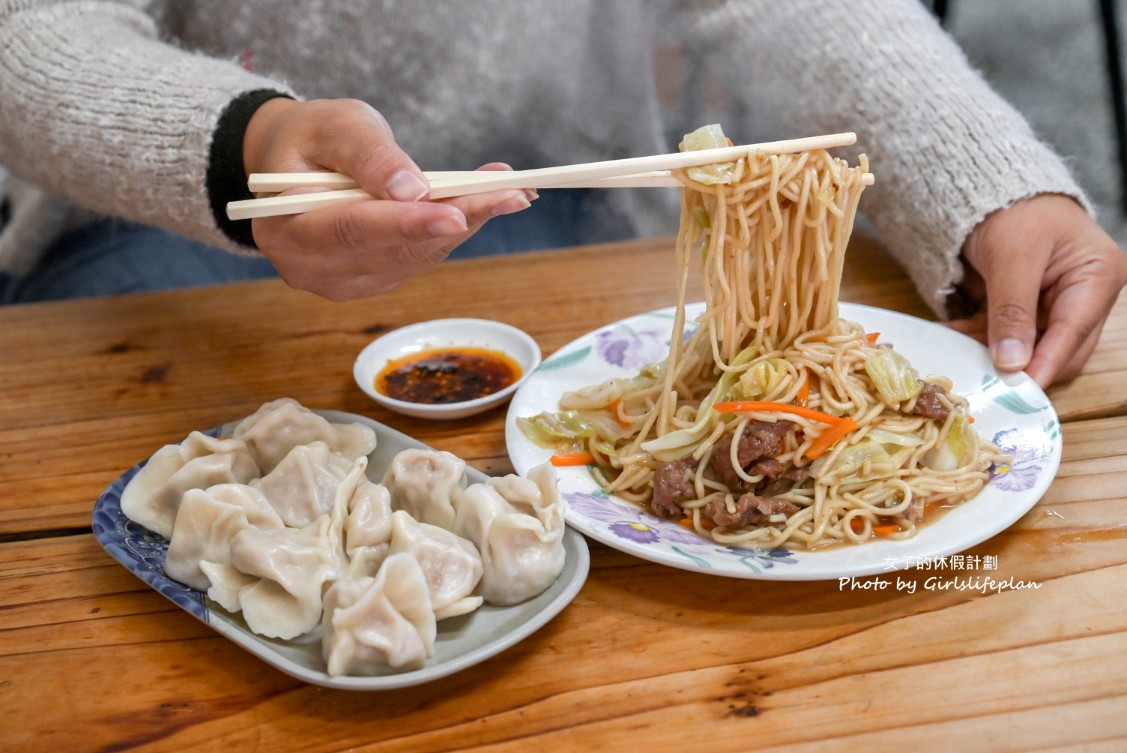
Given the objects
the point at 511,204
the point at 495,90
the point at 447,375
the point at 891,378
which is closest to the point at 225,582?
the point at 511,204

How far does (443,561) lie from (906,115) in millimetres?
1911

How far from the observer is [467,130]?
131 inches

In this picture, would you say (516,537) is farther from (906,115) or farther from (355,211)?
(906,115)

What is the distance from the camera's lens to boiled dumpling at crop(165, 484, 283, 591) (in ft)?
5.04

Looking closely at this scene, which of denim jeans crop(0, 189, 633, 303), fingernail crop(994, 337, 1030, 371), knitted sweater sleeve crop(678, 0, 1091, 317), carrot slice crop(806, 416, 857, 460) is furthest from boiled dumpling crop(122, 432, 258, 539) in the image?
knitted sweater sleeve crop(678, 0, 1091, 317)

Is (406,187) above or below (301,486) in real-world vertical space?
above

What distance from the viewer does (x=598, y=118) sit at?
3.55m

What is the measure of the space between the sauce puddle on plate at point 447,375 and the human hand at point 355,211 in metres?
0.32

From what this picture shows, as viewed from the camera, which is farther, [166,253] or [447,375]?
[166,253]

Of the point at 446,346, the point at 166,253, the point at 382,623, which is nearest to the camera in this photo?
the point at 382,623

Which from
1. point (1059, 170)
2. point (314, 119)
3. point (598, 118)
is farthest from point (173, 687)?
point (598, 118)

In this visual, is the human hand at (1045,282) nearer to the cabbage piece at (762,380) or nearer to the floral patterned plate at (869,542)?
the floral patterned plate at (869,542)

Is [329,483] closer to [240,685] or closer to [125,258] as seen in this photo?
[240,685]

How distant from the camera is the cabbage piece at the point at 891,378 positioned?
183cm
